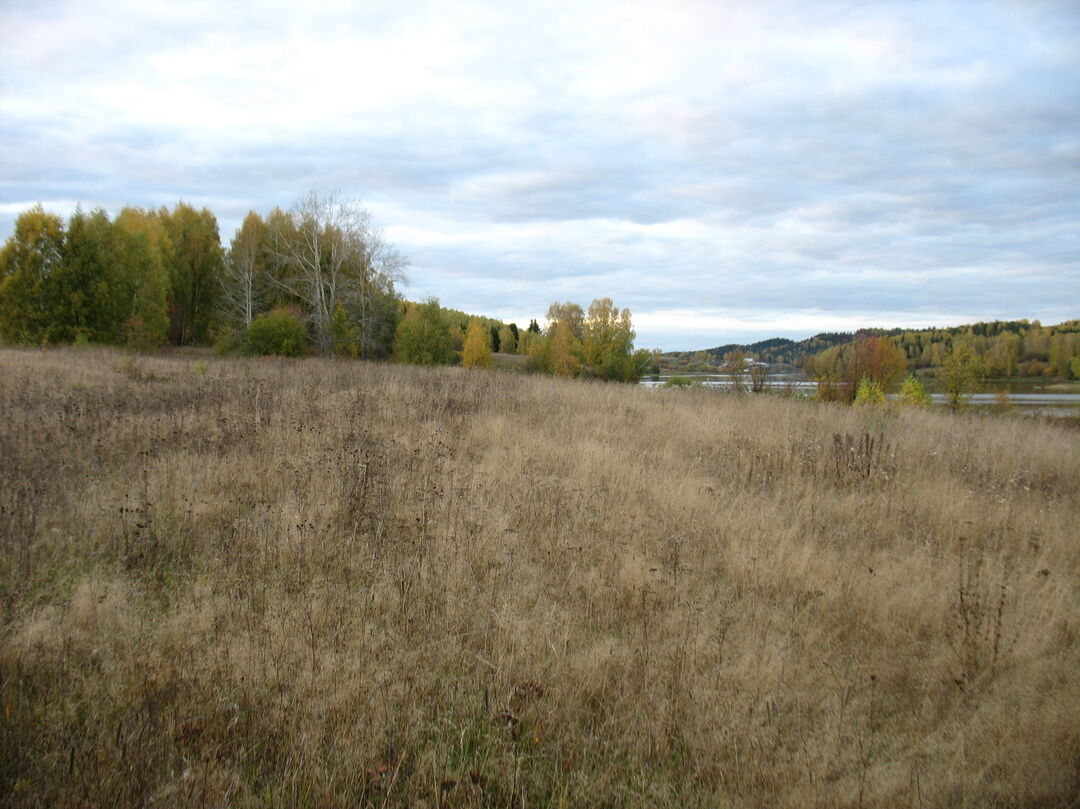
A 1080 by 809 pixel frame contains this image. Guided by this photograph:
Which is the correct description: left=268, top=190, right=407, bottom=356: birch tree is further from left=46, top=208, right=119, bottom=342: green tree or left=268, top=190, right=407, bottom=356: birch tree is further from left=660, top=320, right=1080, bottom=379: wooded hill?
left=660, top=320, right=1080, bottom=379: wooded hill

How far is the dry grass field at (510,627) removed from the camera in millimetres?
2773

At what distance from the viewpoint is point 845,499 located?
7.27 m

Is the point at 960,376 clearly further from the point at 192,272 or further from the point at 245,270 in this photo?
the point at 192,272

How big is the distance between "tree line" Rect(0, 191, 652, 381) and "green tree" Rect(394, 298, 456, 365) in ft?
0.29

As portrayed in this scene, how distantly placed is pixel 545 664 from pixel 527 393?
10431mm

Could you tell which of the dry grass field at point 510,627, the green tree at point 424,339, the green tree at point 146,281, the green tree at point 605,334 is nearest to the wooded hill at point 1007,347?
the green tree at point 605,334

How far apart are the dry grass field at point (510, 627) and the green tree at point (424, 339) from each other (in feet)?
85.2

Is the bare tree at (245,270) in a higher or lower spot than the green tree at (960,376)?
higher

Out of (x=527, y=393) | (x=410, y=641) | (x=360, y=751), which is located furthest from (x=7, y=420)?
(x=527, y=393)

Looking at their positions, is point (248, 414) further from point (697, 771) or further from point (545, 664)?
point (697, 771)

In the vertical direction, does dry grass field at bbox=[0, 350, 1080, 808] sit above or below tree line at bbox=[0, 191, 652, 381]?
below

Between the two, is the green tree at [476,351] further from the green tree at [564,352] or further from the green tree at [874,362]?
the green tree at [874,362]

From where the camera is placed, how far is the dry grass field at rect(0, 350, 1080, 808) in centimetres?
277

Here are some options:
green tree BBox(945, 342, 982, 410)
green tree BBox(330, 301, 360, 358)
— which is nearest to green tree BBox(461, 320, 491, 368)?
green tree BBox(330, 301, 360, 358)
